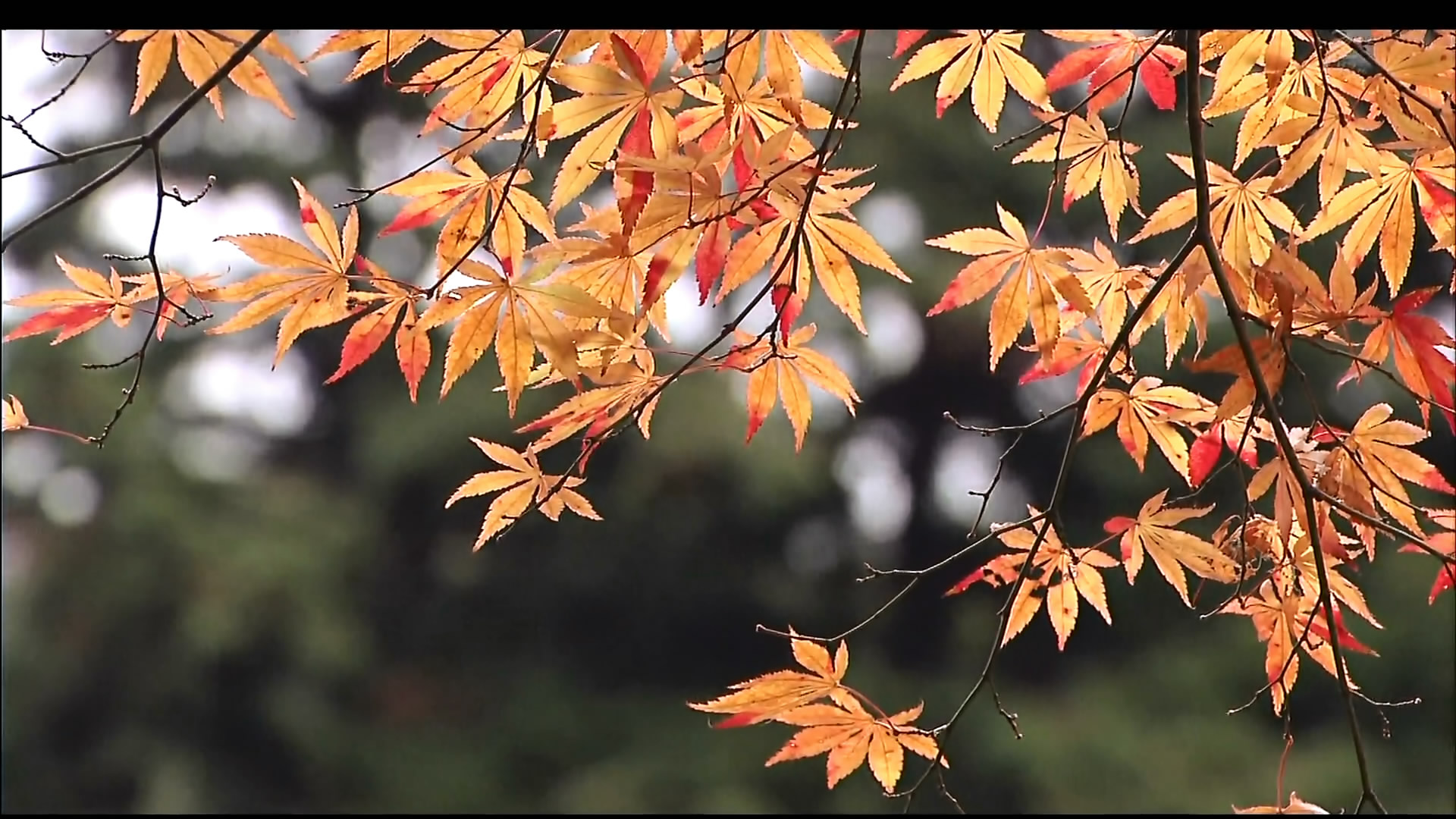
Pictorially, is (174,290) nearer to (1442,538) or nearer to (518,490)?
(518,490)

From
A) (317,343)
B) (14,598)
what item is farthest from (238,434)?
(14,598)

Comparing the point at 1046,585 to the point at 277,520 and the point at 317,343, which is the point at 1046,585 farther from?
the point at 317,343

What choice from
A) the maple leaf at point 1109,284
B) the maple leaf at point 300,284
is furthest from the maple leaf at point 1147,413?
the maple leaf at point 300,284

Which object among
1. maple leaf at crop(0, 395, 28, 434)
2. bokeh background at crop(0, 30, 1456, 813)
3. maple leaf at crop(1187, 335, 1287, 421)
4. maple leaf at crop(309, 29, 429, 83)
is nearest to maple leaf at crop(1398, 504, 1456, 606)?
maple leaf at crop(0, 395, 28, 434)

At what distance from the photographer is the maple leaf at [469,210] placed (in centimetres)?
76

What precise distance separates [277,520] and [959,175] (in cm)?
241

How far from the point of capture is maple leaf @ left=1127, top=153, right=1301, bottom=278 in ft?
2.80

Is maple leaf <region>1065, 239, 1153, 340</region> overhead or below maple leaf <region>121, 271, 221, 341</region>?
below

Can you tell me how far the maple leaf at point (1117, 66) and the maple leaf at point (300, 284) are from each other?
0.46 metres

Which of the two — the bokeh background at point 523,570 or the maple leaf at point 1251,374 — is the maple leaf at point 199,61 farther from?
the bokeh background at point 523,570

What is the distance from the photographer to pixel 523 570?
4.23 m

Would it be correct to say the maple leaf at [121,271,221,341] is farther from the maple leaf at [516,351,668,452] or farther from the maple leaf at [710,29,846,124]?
the maple leaf at [710,29,846,124]

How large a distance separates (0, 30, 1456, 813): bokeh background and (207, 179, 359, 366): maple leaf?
292 centimetres

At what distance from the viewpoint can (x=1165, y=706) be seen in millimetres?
3748
